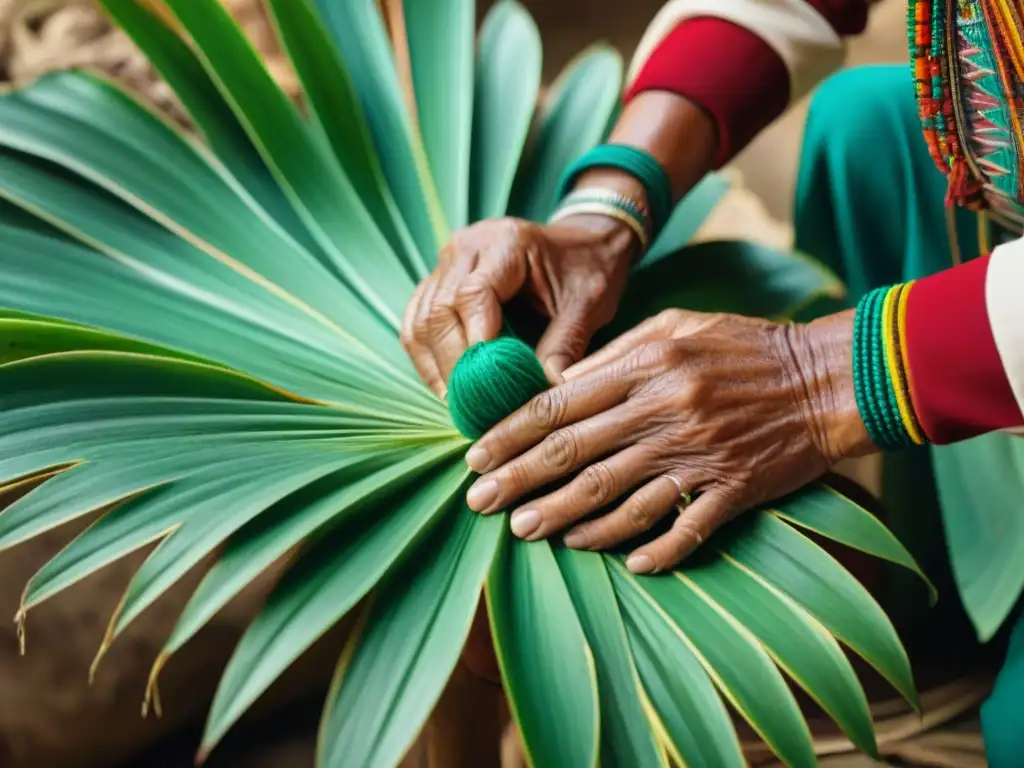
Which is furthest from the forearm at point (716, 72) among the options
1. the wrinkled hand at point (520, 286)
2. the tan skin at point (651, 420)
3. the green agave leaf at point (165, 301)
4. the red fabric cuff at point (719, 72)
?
the green agave leaf at point (165, 301)

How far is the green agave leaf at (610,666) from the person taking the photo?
46 centimetres

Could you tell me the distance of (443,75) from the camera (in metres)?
0.87

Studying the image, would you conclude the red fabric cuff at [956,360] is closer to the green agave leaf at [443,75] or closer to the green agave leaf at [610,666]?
the green agave leaf at [610,666]

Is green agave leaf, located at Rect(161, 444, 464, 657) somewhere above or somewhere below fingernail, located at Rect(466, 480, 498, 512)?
above

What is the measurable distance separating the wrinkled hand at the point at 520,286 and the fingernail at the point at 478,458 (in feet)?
0.32

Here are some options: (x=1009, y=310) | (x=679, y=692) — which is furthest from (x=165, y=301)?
(x=1009, y=310)

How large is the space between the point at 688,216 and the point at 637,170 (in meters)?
0.13

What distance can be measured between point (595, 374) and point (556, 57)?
161 centimetres

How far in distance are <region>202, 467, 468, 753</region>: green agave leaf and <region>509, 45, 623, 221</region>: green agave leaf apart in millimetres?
396

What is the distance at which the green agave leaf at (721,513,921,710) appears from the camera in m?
0.51

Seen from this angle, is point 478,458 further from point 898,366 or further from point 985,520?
point 985,520

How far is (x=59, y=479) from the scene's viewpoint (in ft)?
1.66

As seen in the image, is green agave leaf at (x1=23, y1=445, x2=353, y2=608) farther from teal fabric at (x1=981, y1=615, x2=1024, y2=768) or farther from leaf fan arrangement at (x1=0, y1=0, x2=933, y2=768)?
teal fabric at (x1=981, y1=615, x2=1024, y2=768)

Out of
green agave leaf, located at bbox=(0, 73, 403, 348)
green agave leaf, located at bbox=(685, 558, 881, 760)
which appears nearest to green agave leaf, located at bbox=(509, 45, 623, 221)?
green agave leaf, located at bbox=(0, 73, 403, 348)
